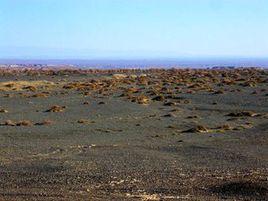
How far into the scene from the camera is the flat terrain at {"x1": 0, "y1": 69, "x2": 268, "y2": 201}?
16.1 metres

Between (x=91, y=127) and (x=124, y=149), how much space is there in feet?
30.6

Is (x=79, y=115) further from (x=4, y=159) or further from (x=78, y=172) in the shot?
(x=78, y=172)

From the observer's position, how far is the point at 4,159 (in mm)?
22984

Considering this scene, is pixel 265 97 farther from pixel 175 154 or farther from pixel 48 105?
pixel 175 154

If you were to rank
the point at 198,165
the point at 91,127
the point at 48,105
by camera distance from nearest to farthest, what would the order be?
the point at 198,165 → the point at 91,127 → the point at 48,105

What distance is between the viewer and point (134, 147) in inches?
1056

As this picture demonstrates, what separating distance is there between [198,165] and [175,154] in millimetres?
3053

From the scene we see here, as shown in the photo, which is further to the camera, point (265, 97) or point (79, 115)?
point (265, 97)

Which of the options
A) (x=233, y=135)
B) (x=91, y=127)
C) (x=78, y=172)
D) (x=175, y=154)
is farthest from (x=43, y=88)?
(x=78, y=172)

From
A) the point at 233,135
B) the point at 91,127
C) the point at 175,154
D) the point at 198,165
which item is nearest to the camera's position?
the point at 198,165

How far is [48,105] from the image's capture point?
48.8 metres

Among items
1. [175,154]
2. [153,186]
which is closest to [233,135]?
[175,154]

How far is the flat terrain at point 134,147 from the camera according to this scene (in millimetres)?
16062

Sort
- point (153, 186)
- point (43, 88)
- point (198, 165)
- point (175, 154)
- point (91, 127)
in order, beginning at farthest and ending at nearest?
point (43, 88) < point (91, 127) < point (175, 154) < point (198, 165) < point (153, 186)
